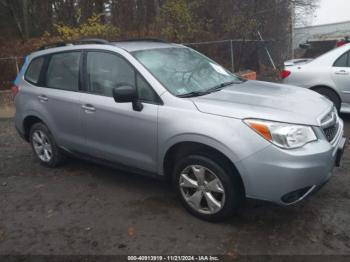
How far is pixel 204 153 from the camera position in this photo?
3.73 metres

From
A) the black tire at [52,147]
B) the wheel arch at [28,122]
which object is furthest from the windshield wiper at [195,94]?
the wheel arch at [28,122]

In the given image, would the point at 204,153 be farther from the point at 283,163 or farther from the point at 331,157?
the point at 331,157

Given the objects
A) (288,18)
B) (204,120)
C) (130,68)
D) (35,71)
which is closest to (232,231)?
(204,120)

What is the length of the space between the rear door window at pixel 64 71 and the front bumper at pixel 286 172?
8.26 feet

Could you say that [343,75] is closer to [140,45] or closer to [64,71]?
[140,45]

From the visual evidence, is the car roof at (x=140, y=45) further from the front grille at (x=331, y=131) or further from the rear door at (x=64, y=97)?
the front grille at (x=331, y=131)

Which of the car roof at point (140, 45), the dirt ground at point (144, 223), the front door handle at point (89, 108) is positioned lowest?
the dirt ground at point (144, 223)

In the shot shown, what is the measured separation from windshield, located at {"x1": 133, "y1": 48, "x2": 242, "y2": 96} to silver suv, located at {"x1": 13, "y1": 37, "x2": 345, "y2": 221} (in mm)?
14

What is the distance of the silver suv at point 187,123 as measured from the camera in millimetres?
3416

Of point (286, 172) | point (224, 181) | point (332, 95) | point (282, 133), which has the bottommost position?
point (224, 181)

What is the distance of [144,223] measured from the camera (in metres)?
3.96

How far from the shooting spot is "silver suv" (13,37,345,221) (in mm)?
3416

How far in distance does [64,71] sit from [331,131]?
328 centimetres

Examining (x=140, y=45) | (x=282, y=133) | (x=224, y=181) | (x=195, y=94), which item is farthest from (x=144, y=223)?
(x=140, y=45)
